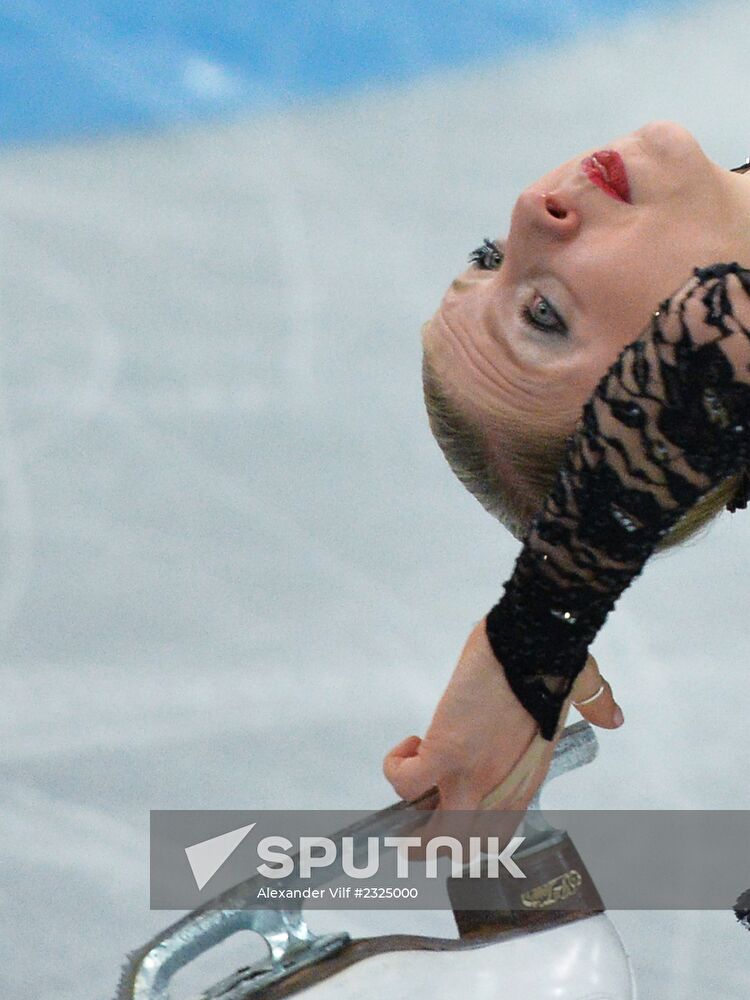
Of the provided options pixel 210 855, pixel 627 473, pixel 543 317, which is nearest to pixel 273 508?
pixel 210 855

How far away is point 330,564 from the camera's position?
2.29m

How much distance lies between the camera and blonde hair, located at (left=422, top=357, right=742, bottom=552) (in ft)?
4.63

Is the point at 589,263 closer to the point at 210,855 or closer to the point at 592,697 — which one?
the point at 592,697

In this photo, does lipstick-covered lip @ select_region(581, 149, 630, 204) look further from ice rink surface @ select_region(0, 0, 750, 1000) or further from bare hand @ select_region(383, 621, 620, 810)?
ice rink surface @ select_region(0, 0, 750, 1000)

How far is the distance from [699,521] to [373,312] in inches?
56.0

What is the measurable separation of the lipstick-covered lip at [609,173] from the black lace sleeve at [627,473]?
18 centimetres

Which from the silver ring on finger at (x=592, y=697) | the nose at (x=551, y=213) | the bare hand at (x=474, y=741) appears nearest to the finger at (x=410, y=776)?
the bare hand at (x=474, y=741)

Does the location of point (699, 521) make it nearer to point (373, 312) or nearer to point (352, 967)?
point (352, 967)

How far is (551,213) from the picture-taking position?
1321 millimetres

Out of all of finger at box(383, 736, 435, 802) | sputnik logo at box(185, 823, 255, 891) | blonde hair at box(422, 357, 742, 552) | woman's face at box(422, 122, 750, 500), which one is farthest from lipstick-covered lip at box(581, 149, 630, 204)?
sputnik logo at box(185, 823, 255, 891)

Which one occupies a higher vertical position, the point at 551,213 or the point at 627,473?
the point at 551,213

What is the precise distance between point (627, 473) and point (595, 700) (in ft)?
1.20

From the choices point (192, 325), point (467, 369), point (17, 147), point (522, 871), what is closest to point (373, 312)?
point (192, 325)

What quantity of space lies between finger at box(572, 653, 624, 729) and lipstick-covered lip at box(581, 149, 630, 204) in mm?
430
